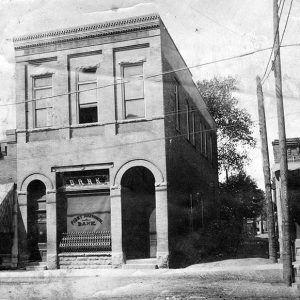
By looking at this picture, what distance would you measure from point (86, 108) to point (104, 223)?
4378 millimetres

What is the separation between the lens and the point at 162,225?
53.9 ft

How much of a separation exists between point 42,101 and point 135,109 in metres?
3.81

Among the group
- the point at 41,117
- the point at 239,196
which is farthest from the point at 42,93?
the point at 239,196

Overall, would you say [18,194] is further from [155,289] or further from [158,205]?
[155,289]

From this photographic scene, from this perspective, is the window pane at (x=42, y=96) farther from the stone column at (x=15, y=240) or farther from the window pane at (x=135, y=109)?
the stone column at (x=15, y=240)

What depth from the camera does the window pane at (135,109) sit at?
17.2 metres

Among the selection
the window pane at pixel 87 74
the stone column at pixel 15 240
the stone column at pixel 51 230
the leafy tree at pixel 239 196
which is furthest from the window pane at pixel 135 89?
the leafy tree at pixel 239 196

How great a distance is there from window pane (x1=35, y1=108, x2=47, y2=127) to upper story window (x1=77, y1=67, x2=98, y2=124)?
4.73 feet

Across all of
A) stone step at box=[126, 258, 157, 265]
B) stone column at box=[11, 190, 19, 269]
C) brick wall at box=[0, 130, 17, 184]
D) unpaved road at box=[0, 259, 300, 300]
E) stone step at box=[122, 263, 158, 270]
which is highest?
brick wall at box=[0, 130, 17, 184]

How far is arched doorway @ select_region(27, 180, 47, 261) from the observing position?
58.5 ft

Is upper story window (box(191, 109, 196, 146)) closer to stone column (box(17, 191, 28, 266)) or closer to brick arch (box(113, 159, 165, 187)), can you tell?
brick arch (box(113, 159, 165, 187))

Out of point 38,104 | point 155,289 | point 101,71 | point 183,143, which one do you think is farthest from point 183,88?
point 155,289

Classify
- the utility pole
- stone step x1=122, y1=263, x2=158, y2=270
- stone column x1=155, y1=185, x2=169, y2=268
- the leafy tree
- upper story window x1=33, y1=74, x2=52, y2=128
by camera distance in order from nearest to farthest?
the utility pole → stone step x1=122, y1=263, x2=158, y2=270 → stone column x1=155, y1=185, x2=169, y2=268 → upper story window x1=33, y1=74, x2=52, y2=128 → the leafy tree

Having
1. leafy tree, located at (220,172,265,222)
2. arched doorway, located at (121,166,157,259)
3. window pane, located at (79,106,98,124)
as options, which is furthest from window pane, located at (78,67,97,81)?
leafy tree, located at (220,172,265,222)
